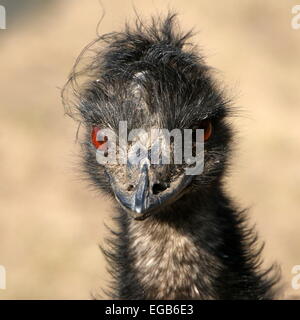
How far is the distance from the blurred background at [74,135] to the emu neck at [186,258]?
195 centimetres

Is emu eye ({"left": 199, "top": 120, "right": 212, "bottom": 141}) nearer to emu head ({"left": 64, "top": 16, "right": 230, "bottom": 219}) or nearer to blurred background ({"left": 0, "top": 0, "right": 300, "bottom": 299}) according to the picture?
emu head ({"left": 64, "top": 16, "right": 230, "bottom": 219})

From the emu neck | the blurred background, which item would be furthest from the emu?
the blurred background

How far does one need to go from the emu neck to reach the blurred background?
1.95 m

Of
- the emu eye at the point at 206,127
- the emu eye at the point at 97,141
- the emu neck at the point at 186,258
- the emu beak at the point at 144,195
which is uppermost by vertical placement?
the emu eye at the point at 206,127

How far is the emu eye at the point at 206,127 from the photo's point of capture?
3.15 meters

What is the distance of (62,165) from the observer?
7590 millimetres

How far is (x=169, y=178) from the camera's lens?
118 inches

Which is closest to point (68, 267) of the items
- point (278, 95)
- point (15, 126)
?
point (15, 126)

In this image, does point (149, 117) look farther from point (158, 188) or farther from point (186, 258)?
point (186, 258)

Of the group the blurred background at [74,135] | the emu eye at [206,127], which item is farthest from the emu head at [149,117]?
the blurred background at [74,135]

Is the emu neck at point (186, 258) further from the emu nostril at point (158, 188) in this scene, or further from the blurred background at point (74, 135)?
the blurred background at point (74, 135)

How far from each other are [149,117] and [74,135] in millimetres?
2712
